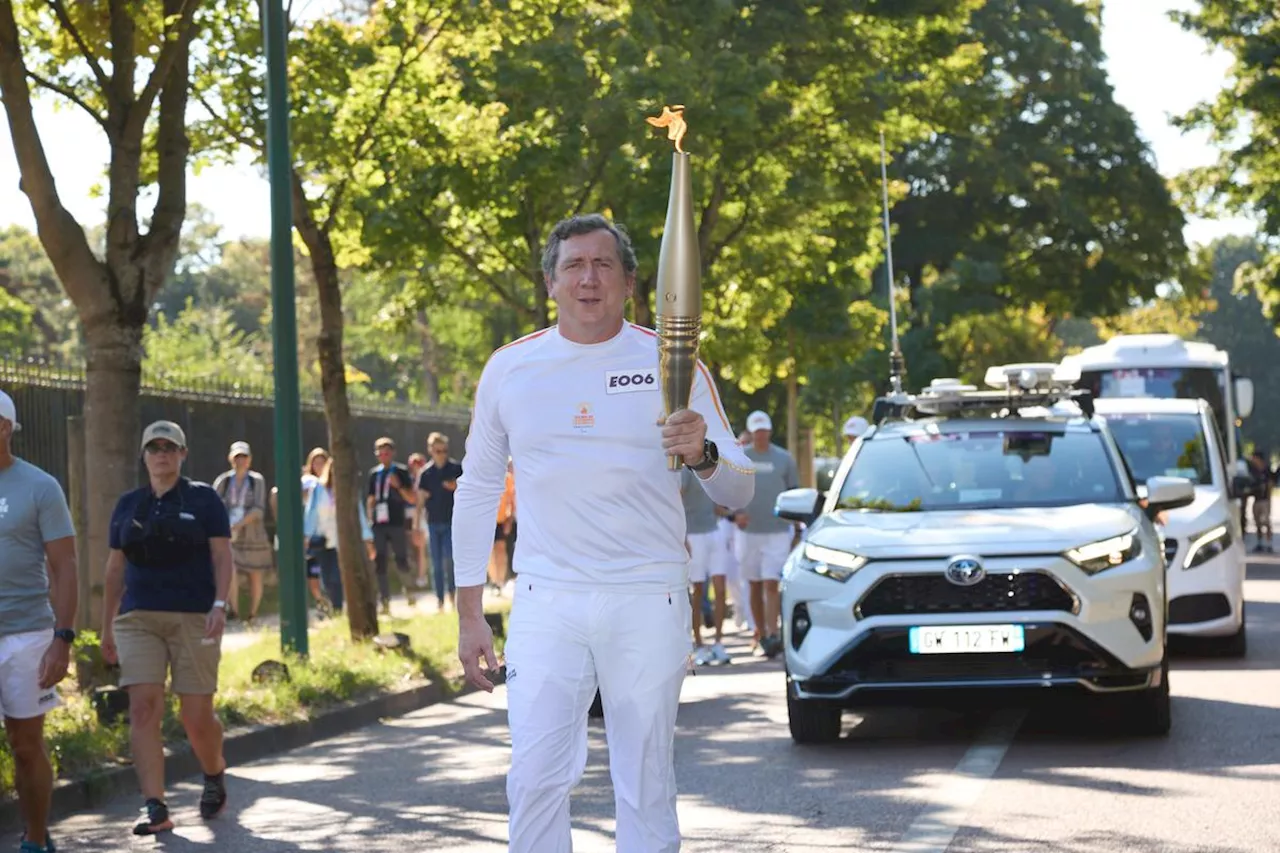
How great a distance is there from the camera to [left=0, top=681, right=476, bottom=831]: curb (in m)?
10.2

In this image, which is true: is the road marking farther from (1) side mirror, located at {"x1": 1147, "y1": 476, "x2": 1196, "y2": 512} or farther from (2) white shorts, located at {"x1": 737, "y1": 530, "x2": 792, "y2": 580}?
(2) white shorts, located at {"x1": 737, "y1": 530, "x2": 792, "y2": 580}

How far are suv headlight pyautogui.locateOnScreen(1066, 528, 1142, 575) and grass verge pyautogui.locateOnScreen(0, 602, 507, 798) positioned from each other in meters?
4.83

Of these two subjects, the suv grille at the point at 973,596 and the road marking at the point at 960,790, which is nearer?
the road marking at the point at 960,790

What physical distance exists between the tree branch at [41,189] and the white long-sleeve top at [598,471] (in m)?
8.55

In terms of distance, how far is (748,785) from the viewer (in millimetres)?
9945

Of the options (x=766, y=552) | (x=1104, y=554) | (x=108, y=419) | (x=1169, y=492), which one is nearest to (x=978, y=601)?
(x=1104, y=554)

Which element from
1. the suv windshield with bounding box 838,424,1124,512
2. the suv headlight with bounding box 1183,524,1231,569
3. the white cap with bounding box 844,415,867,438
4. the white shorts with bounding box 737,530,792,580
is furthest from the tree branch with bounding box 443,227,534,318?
the suv windshield with bounding box 838,424,1124,512

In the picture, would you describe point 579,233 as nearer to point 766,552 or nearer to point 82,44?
point 82,44

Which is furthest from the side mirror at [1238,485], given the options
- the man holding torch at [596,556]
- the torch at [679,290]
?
the torch at [679,290]

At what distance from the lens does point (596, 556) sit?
18.2 feet

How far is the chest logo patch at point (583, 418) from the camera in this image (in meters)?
5.58

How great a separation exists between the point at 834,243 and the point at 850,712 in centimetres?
1657

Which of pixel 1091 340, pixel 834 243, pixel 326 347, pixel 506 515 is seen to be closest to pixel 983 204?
pixel 834 243

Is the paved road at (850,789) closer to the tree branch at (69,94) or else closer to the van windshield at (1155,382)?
the tree branch at (69,94)
